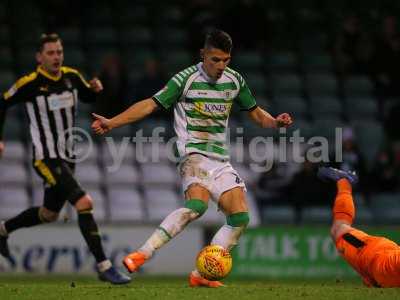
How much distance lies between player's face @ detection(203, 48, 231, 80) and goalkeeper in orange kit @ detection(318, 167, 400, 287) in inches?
72.2

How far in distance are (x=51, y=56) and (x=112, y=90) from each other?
5.39 metres

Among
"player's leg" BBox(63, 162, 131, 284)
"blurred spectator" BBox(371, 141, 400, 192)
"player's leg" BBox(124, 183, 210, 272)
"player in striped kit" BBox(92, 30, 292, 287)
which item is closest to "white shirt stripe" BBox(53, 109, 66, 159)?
"player's leg" BBox(63, 162, 131, 284)

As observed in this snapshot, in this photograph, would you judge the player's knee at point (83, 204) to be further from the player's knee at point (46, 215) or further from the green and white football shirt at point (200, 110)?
the green and white football shirt at point (200, 110)

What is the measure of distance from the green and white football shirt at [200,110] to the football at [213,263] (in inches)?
34.7

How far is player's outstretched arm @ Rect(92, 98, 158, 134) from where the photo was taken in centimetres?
893

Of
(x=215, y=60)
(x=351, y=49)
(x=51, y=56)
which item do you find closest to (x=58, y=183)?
(x=51, y=56)

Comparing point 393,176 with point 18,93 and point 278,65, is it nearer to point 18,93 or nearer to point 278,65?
point 278,65

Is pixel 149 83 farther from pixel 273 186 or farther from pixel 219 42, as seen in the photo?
pixel 219 42

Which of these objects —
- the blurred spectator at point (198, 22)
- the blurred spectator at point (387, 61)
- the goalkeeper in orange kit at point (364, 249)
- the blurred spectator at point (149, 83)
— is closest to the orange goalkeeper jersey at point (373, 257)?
the goalkeeper in orange kit at point (364, 249)

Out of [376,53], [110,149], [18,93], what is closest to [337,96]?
[376,53]

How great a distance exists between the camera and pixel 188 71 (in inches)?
377

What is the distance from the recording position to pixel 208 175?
9.52 meters

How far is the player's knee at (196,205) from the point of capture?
9.28m

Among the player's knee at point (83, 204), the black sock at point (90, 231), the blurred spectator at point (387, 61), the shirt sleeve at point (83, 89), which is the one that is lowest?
the black sock at point (90, 231)
